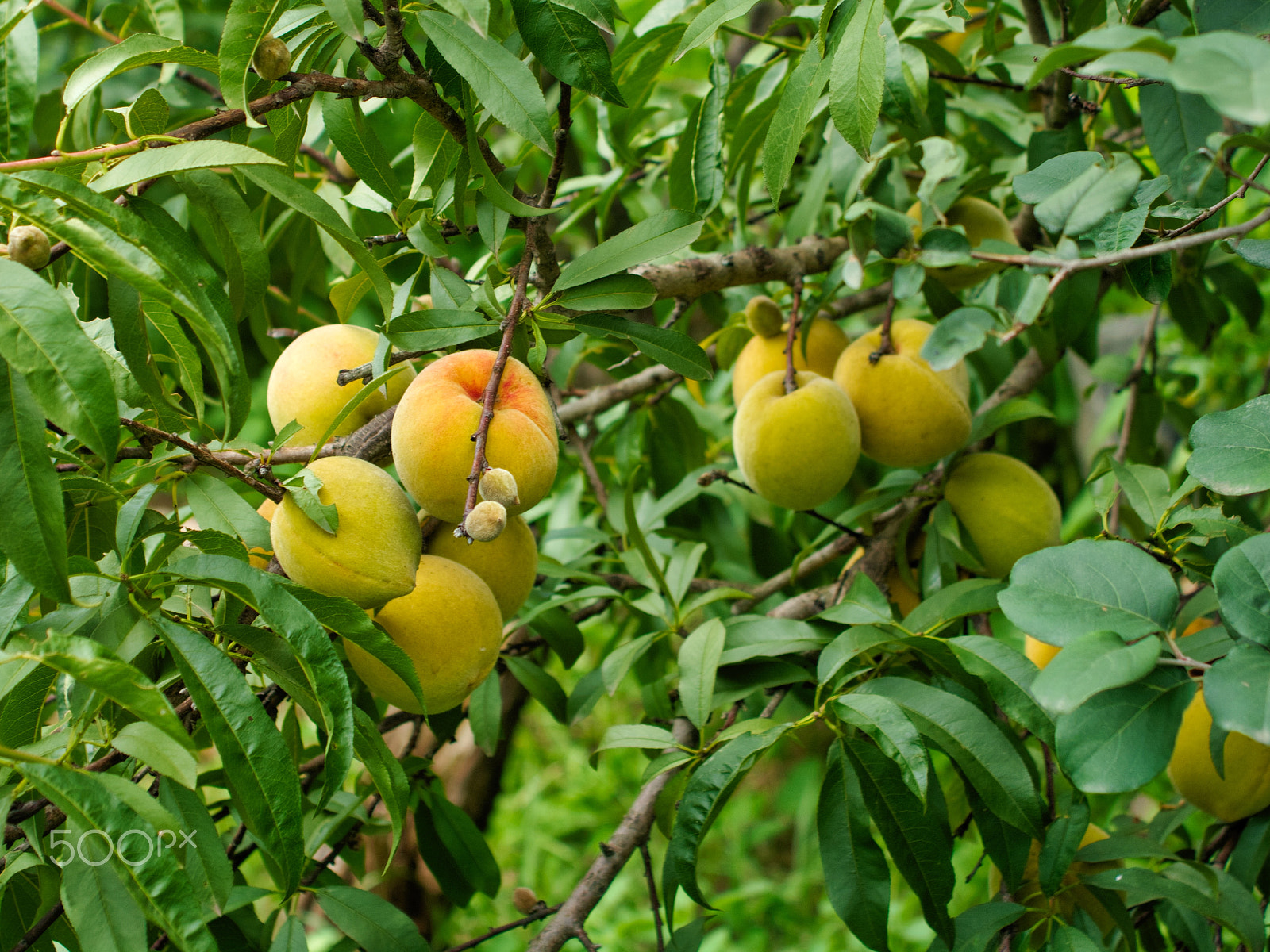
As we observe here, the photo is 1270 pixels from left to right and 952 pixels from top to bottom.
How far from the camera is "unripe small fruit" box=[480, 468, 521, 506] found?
0.58 meters

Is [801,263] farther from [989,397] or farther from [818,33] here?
[818,33]

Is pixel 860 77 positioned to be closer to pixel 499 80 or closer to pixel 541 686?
pixel 499 80

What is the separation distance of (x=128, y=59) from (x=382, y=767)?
0.51 metres

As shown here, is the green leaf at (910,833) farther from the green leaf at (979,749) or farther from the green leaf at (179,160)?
the green leaf at (179,160)

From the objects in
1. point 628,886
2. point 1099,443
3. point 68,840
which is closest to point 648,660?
point 68,840

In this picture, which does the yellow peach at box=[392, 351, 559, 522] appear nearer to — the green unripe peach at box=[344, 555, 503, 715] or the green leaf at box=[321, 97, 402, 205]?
the green unripe peach at box=[344, 555, 503, 715]

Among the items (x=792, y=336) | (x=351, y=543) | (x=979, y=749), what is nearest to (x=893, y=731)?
(x=979, y=749)

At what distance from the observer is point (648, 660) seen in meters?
1.19

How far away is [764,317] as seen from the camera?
114 centimetres

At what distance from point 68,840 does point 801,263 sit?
3.21 ft

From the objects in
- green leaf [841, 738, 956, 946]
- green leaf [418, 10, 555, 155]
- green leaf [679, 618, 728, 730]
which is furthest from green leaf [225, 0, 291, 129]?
green leaf [841, 738, 956, 946]

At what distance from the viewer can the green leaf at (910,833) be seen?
2.35 ft

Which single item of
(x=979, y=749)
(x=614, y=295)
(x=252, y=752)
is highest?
(x=614, y=295)

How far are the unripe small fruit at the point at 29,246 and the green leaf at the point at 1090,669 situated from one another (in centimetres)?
63
